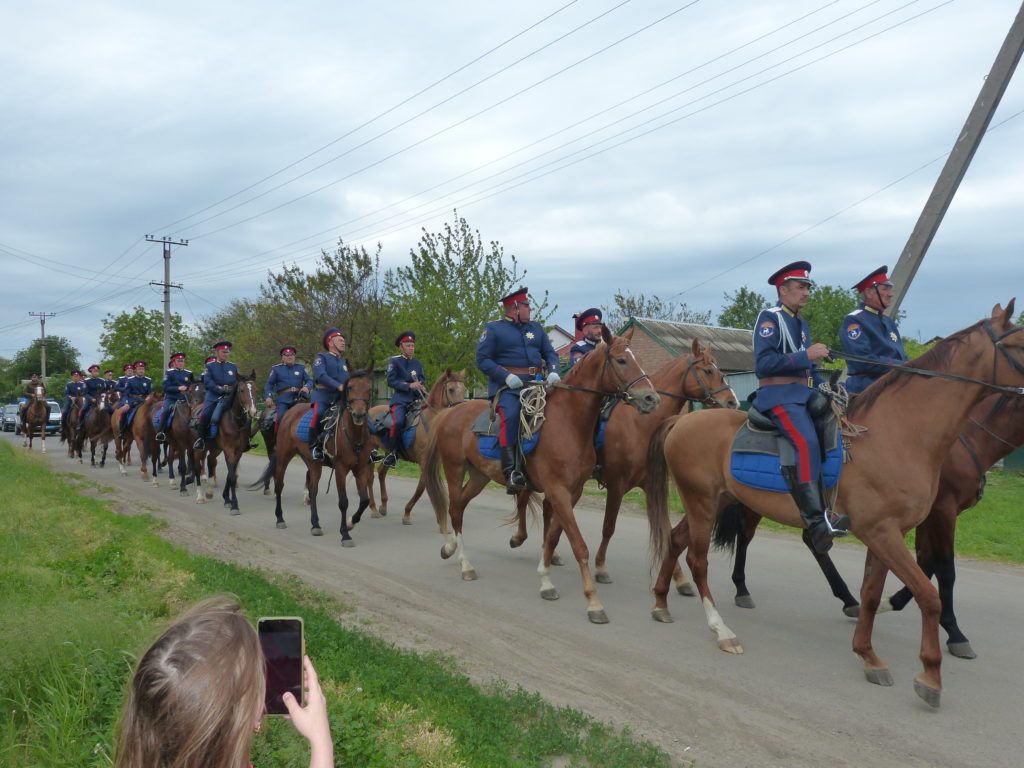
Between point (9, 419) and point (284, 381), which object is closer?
point (284, 381)

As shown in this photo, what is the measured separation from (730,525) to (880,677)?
2.13 m

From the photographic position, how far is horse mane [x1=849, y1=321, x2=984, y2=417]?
510 cm

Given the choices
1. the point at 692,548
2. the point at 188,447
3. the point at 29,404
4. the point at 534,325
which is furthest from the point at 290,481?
the point at 29,404

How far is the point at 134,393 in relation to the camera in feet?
64.6

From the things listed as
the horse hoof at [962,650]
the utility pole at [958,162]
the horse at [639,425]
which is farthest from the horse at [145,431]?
the horse hoof at [962,650]

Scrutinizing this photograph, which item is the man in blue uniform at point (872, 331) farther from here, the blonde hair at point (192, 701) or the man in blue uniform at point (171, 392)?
the man in blue uniform at point (171, 392)

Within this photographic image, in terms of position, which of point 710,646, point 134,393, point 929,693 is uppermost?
point 134,393

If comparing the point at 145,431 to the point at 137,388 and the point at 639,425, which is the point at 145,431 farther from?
the point at 639,425

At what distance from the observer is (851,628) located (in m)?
6.04

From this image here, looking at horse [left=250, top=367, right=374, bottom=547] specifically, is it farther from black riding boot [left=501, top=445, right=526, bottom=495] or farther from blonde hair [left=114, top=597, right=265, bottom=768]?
blonde hair [left=114, top=597, right=265, bottom=768]

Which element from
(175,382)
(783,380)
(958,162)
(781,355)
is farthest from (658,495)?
(175,382)

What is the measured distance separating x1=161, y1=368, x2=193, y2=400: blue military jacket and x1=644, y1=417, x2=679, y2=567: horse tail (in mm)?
11955

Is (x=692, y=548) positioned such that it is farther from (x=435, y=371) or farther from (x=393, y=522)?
(x=435, y=371)

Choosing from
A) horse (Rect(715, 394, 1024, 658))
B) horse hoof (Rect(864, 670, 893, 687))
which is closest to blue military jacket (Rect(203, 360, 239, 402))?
horse (Rect(715, 394, 1024, 658))
